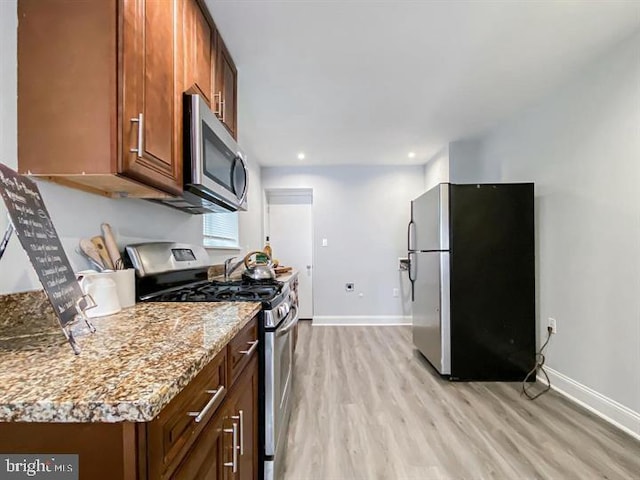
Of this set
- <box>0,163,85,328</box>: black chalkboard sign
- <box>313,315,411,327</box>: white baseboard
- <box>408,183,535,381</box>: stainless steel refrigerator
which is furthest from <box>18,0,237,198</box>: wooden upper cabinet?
<box>313,315,411,327</box>: white baseboard

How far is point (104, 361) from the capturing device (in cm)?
66

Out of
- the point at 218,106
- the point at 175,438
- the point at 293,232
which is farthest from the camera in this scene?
the point at 293,232

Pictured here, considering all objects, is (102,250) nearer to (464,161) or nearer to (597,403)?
(597,403)

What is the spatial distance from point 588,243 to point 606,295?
1.23ft

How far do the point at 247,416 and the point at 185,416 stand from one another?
2.00ft

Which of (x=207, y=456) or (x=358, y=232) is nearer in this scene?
(x=207, y=456)

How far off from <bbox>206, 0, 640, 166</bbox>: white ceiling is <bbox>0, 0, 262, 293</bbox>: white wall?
3.41 ft

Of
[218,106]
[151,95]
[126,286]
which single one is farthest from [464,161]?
[126,286]

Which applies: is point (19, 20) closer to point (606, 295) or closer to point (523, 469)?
point (523, 469)

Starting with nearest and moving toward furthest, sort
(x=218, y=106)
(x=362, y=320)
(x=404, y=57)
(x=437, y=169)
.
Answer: (x=218, y=106), (x=404, y=57), (x=437, y=169), (x=362, y=320)

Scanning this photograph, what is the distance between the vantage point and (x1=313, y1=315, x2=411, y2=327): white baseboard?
4.69 m

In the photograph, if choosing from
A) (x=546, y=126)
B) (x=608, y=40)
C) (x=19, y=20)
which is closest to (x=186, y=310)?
(x=19, y=20)

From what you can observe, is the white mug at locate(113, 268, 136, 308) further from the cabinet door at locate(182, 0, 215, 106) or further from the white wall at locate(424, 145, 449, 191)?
the white wall at locate(424, 145, 449, 191)

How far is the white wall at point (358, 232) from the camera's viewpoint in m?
4.72
